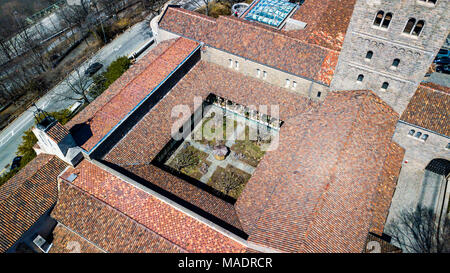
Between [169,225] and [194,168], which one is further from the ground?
[169,225]

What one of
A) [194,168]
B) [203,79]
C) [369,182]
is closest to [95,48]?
[203,79]

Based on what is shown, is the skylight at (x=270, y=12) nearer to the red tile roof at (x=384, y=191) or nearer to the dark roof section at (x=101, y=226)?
the red tile roof at (x=384, y=191)

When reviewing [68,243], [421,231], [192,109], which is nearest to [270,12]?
[192,109]

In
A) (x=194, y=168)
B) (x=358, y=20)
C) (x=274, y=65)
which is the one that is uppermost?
(x=358, y=20)

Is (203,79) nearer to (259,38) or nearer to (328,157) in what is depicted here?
(259,38)

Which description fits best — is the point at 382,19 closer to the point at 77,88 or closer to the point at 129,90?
the point at 129,90
